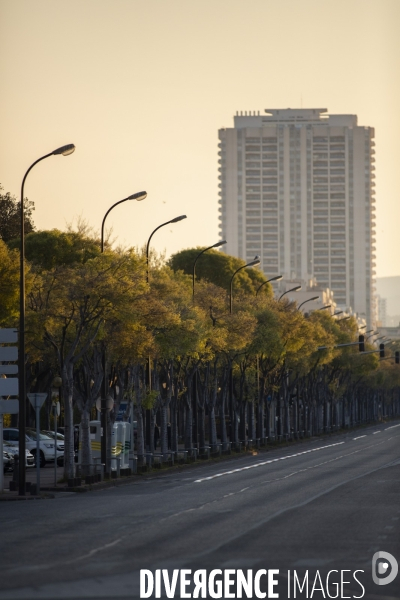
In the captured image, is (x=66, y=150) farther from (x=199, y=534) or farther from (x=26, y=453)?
(x=26, y=453)

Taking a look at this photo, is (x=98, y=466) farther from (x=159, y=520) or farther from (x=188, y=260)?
(x=188, y=260)

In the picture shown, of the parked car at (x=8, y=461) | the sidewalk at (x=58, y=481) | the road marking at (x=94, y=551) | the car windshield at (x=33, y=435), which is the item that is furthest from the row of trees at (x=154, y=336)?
the road marking at (x=94, y=551)

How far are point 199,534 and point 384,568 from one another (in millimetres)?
4955

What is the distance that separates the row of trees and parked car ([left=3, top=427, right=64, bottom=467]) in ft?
5.31

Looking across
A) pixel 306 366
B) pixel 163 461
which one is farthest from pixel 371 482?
pixel 306 366

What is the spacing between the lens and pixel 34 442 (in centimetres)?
5275

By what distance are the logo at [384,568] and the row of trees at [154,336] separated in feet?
71.3

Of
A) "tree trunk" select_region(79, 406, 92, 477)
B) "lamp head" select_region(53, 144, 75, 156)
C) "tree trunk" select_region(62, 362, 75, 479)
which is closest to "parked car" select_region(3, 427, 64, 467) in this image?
"tree trunk" select_region(79, 406, 92, 477)

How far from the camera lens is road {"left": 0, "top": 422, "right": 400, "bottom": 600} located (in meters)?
15.3

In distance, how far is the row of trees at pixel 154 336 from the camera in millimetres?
39719

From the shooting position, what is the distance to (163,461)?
52.3m

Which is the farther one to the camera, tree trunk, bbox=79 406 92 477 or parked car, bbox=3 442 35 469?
parked car, bbox=3 442 35 469

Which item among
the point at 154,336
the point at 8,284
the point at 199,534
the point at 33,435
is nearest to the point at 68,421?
the point at 8,284

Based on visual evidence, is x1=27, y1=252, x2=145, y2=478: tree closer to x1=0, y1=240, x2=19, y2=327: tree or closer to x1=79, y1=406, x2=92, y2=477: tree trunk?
x1=0, y1=240, x2=19, y2=327: tree
